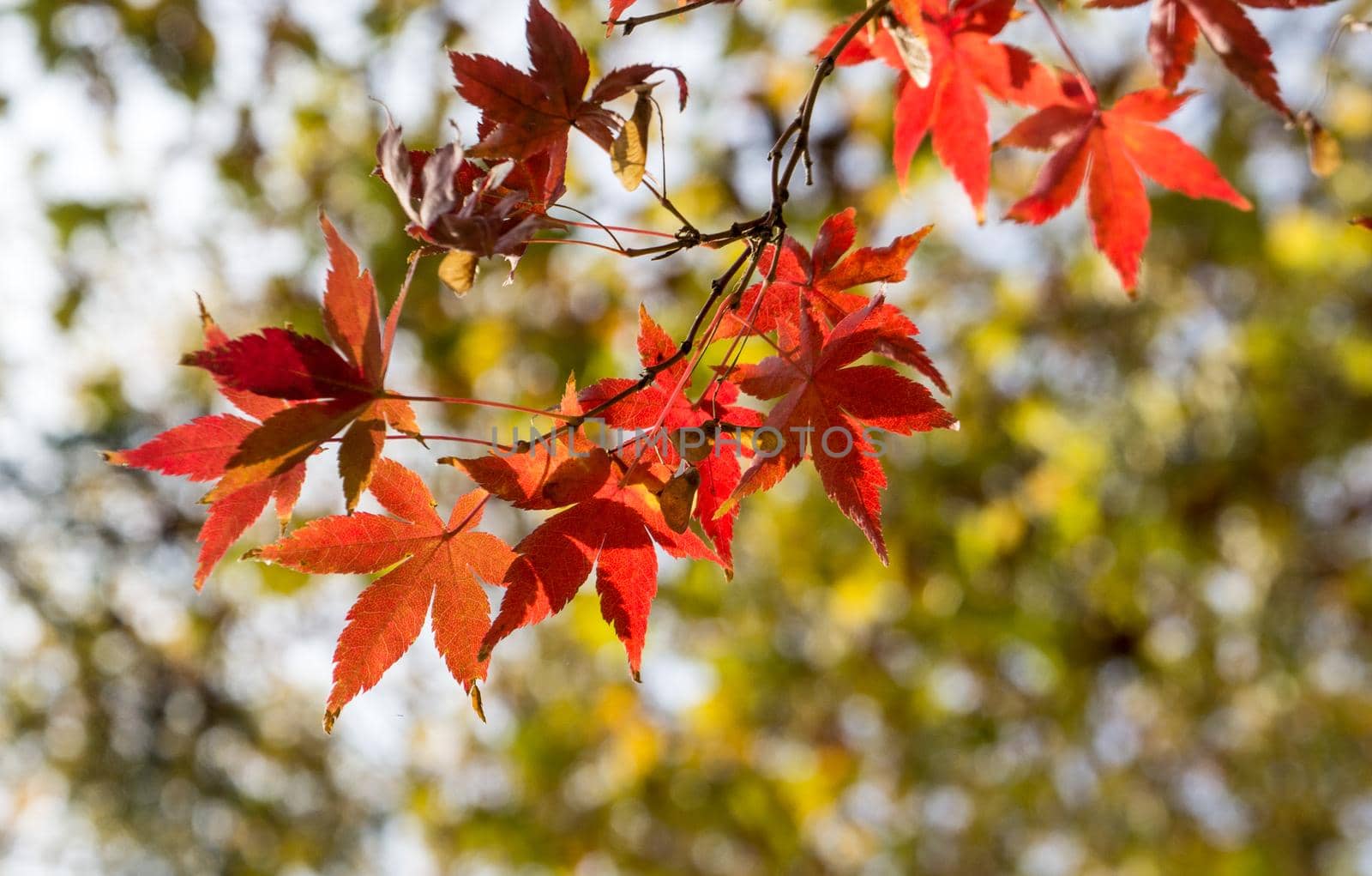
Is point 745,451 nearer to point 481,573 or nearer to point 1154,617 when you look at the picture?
point 481,573

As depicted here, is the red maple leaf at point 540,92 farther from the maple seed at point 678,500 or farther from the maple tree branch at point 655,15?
the maple seed at point 678,500

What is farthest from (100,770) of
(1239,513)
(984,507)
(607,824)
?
(1239,513)

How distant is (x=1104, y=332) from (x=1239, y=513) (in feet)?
2.80

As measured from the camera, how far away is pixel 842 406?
0.83m

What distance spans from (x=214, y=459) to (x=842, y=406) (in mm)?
A: 488

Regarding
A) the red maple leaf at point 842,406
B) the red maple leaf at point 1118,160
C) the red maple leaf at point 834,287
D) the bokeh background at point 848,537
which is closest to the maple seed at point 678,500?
the red maple leaf at point 842,406

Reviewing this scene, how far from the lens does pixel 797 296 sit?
0.94 meters

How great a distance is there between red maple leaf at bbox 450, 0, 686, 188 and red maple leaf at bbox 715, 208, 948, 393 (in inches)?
6.9

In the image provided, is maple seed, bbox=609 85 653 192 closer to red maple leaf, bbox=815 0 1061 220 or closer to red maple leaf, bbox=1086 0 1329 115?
red maple leaf, bbox=815 0 1061 220

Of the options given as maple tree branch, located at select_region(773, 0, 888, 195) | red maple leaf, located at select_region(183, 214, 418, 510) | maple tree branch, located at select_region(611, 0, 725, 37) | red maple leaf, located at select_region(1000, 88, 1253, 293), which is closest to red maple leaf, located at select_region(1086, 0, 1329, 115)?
red maple leaf, located at select_region(1000, 88, 1253, 293)

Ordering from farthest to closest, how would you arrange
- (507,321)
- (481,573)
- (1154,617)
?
(1154,617), (507,321), (481,573)

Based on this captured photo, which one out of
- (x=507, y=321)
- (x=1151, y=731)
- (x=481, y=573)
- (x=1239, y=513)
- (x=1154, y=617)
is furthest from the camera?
(x=1151, y=731)

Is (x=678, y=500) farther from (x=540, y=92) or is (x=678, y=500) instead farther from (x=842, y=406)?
(x=540, y=92)

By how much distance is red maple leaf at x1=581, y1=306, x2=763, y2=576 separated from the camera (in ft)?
2.79
